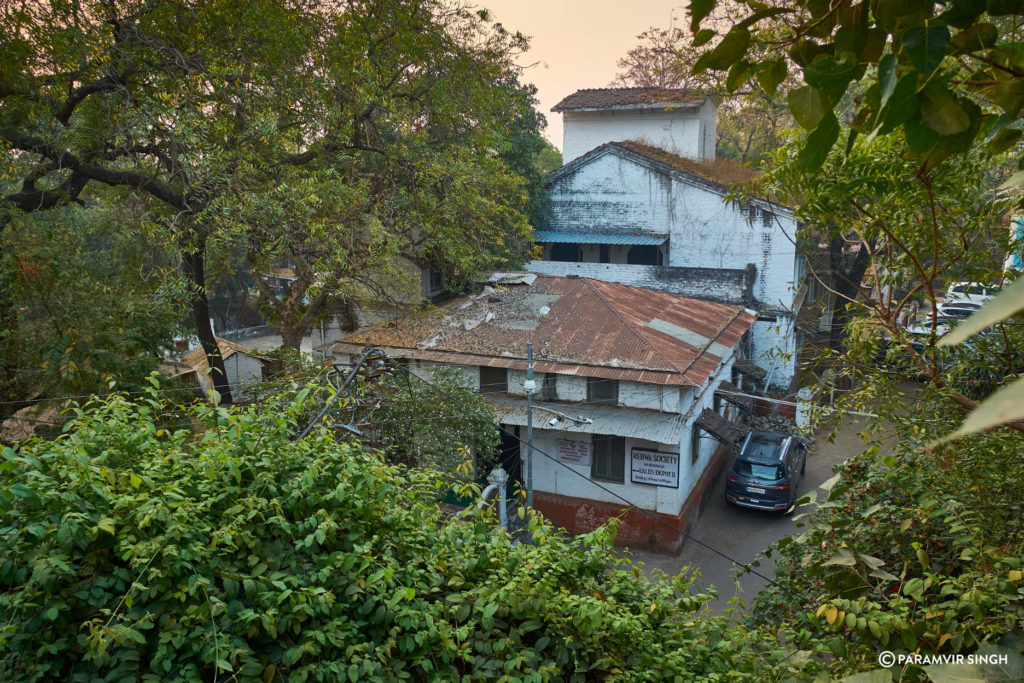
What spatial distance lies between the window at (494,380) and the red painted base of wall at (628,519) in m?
2.15

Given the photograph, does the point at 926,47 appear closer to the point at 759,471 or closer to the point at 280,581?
the point at 280,581

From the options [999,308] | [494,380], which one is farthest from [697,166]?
[999,308]

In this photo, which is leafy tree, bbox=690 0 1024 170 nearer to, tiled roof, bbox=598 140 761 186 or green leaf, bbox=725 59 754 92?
green leaf, bbox=725 59 754 92

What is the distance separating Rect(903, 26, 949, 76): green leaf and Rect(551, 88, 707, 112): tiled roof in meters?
20.6

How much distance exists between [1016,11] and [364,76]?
32.6 ft

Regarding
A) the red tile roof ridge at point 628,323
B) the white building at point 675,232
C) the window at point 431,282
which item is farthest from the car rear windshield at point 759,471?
the window at point 431,282

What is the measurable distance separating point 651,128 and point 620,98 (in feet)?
4.72

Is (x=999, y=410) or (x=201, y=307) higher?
(x=999, y=410)

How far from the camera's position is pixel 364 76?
10.2 meters

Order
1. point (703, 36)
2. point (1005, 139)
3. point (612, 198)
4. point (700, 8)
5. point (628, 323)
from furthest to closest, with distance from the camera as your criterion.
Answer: point (612, 198)
point (628, 323)
point (1005, 139)
point (703, 36)
point (700, 8)

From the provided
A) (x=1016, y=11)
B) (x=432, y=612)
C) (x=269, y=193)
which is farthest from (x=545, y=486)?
(x=1016, y=11)

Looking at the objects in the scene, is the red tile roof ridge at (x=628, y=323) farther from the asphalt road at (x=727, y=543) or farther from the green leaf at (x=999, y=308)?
the green leaf at (x=999, y=308)

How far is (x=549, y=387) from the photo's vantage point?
12.2 meters

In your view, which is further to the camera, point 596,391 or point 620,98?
point 620,98
